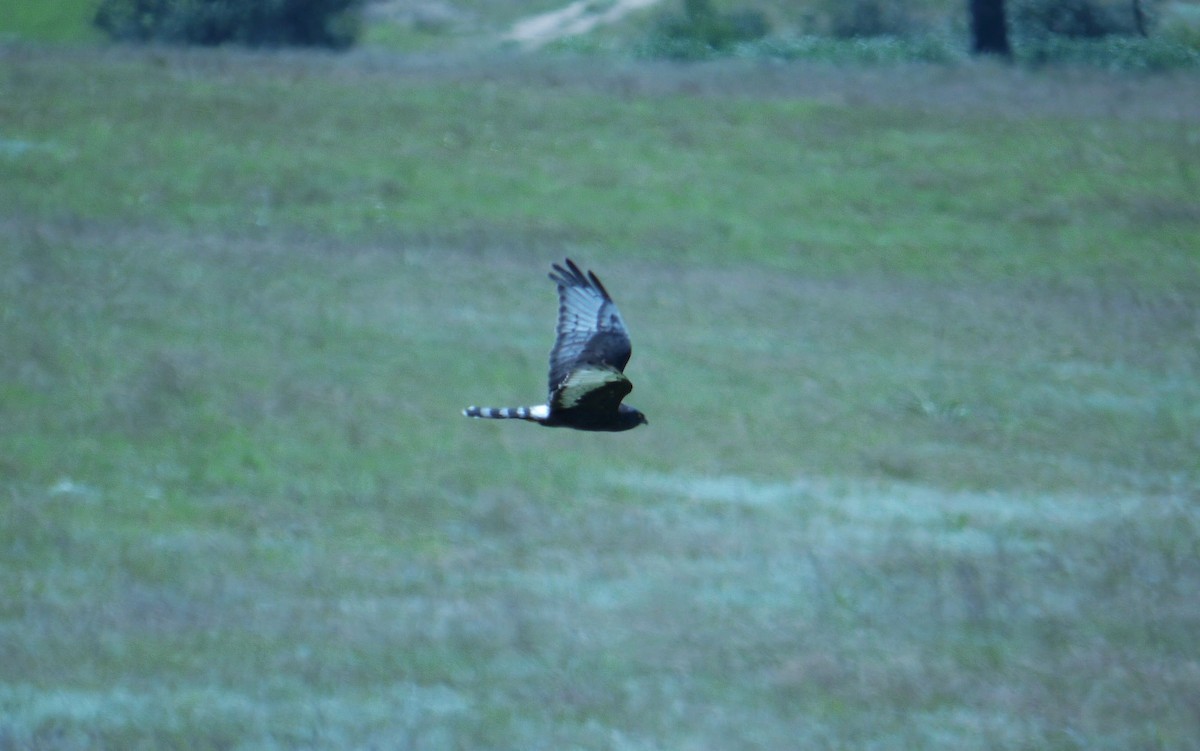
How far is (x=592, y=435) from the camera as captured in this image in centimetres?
1373

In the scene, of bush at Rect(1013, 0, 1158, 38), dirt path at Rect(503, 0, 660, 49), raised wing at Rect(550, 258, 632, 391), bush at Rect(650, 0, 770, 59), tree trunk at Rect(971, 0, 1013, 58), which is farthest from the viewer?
dirt path at Rect(503, 0, 660, 49)

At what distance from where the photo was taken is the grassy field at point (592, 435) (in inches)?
365

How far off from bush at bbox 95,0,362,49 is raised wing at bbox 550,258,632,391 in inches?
897

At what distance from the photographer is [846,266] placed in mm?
18281

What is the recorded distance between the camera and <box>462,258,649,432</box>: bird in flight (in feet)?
20.7

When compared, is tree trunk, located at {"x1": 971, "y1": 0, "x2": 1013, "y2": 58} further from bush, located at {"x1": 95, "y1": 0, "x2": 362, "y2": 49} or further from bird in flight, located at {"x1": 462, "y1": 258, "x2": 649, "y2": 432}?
bird in flight, located at {"x1": 462, "y1": 258, "x2": 649, "y2": 432}

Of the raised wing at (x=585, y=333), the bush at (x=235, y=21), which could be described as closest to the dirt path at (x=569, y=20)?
the bush at (x=235, y=21)

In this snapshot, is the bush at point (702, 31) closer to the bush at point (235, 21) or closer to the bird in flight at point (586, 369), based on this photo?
the bush at point (235, 21)

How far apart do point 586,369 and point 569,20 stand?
1079 inches

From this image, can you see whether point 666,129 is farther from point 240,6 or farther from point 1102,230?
point 240,6

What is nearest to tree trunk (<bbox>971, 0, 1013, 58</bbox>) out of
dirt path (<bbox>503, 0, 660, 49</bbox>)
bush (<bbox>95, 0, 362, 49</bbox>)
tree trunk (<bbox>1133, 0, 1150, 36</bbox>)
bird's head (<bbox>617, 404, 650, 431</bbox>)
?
tree trunk (<bbox>1133, 0, 1150, 36</bbox>)

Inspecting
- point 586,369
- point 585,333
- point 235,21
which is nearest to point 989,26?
point 235,21

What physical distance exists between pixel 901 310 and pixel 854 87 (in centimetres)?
650

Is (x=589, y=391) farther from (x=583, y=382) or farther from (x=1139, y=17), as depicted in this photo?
(x=1139, y=17)
